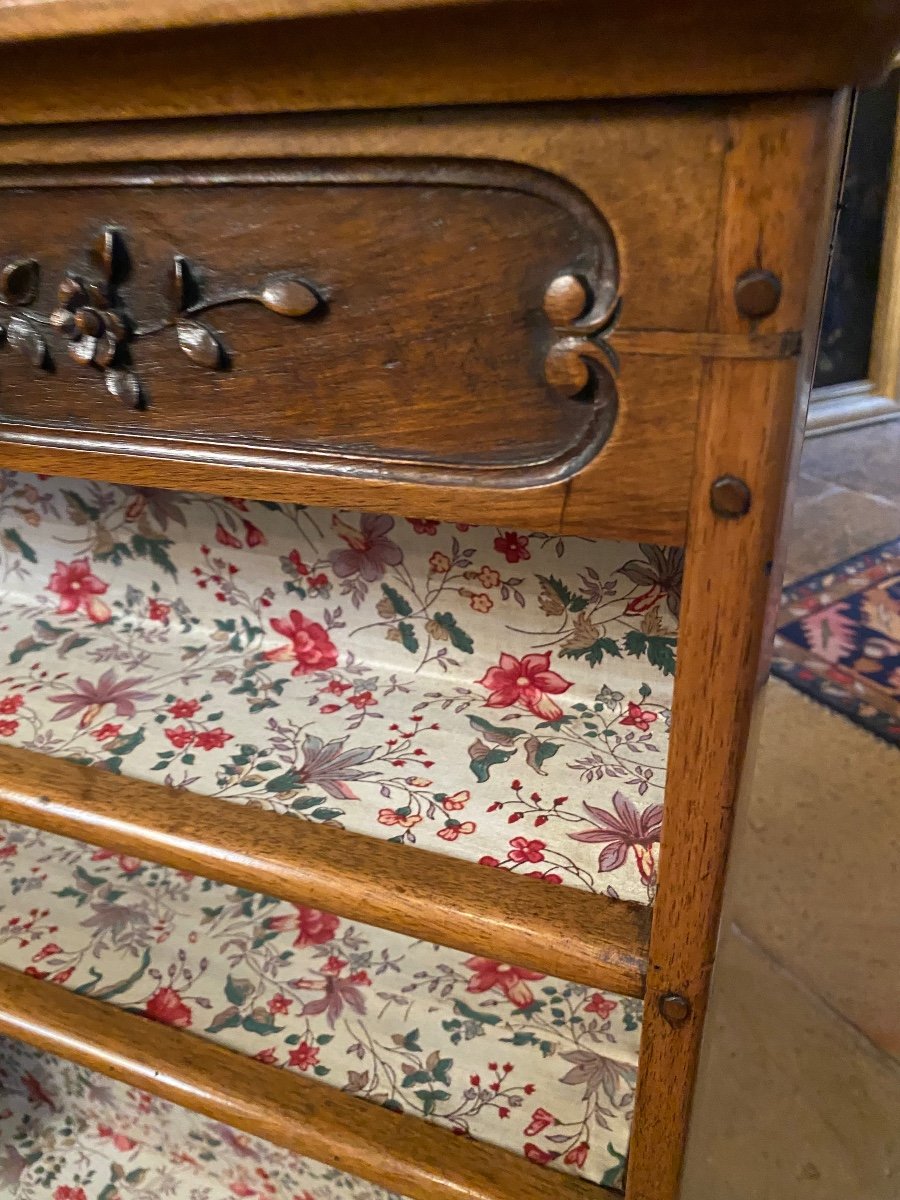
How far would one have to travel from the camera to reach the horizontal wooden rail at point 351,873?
17.8 inches

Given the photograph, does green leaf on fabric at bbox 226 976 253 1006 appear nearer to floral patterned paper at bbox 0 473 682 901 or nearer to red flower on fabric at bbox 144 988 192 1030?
red flower on fabric at bbox 144 988 192 1030

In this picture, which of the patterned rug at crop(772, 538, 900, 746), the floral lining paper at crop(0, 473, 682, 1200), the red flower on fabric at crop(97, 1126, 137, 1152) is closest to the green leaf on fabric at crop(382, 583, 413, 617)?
the floral lining paper at crop(0, 473, 682, 1200)

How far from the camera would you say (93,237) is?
0.38 meters

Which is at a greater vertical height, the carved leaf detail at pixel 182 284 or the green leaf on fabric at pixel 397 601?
the carved leaf detail at pixel 182 284

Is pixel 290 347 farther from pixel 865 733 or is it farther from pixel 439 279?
pixel 865 733

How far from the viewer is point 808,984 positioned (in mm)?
996

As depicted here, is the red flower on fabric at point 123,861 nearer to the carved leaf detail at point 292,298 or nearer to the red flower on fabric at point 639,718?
the red flower on fabric at point 639,718

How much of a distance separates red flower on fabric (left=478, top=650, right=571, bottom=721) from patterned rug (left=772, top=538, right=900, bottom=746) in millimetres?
857

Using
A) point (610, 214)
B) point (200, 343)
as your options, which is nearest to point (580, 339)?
point (610, 214)

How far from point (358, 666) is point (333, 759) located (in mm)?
147

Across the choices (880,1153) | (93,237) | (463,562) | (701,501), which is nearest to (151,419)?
(93,237)

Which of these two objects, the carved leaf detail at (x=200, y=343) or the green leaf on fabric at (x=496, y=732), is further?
the green leaf on fabric at (x=496, y=732)

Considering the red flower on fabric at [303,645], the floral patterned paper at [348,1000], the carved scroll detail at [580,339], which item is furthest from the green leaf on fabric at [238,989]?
the carved scroll detail at [580,339]

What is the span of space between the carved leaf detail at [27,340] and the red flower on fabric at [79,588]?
1.50 feet
